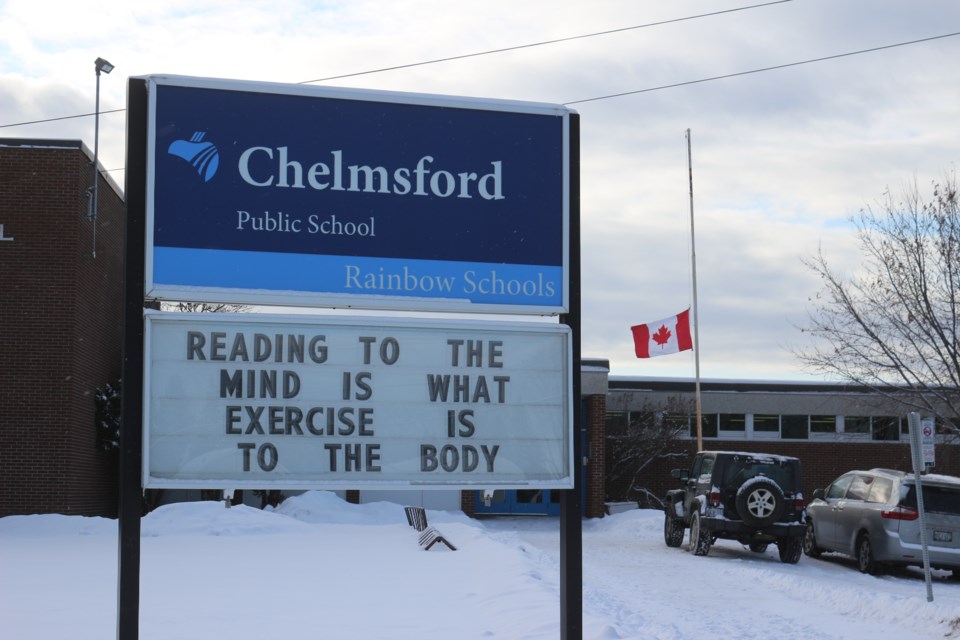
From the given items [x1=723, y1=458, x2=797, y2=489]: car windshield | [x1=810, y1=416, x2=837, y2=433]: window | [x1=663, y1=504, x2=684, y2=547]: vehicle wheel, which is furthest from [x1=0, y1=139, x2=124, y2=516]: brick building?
[x1=810, y1=416, x2=837, y2=433]: window

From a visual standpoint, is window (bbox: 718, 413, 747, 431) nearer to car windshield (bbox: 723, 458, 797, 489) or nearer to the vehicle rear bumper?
car windshield (bbox: 723, 458, 797, 489)

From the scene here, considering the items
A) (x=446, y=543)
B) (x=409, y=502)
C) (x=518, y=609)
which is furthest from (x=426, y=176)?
(x=409, y=502)

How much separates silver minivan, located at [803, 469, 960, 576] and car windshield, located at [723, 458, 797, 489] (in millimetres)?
1297

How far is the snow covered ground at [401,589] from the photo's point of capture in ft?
36.7

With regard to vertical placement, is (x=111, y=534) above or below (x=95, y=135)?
below

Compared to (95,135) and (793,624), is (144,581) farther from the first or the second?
(95,135)

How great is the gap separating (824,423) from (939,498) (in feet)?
78.9

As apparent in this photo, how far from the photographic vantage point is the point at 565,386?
25.5 ft

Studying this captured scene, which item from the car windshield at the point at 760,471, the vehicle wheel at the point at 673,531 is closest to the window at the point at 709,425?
the vehicle wheel at the point at 673,531

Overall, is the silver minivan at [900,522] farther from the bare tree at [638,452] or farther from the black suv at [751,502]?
the bare tree at [638,452]

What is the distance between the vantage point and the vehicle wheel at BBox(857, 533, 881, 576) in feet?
65.5

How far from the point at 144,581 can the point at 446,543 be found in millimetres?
6061

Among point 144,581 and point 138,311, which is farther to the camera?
point 144,581

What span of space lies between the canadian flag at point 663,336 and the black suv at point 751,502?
1244 cm
